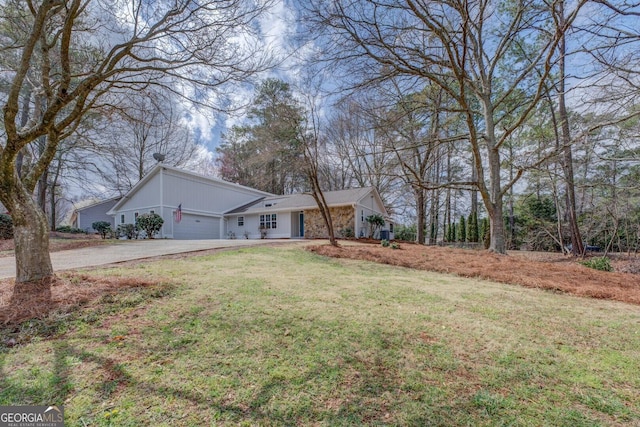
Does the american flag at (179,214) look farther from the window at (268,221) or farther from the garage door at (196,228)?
the window at (268,221)

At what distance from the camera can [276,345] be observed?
2744 millimetres

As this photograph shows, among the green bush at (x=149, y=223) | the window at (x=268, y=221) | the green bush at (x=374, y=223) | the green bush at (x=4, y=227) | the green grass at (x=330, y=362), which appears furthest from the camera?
the window at (x=268, y=221)

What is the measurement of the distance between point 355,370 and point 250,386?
33.9 inches

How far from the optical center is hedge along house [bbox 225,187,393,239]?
17578 mm

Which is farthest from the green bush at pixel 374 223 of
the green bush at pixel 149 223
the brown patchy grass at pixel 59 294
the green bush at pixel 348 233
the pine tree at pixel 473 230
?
the brown patchy grass at pixel 59 294

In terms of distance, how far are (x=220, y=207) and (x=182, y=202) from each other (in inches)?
118

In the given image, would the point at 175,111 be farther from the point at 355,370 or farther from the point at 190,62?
the point at 355,370

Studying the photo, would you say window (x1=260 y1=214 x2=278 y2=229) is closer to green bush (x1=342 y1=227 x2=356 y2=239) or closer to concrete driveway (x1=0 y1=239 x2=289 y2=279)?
green bush (x1=342 y1=227 x2=356 y2=239)

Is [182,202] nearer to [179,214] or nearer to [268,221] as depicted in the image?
[179,214]

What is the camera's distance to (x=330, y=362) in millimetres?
2480

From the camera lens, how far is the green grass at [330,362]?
193 cm

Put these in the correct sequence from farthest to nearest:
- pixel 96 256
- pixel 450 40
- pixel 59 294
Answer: pixel 96 256
pixel 450 40
pixel 59 294

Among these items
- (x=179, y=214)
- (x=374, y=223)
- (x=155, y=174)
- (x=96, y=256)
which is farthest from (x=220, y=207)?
(x=96, y=256)

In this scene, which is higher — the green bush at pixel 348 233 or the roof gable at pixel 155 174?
the roof gable at pixel 155 174
